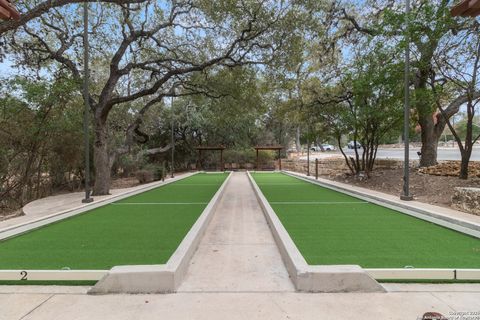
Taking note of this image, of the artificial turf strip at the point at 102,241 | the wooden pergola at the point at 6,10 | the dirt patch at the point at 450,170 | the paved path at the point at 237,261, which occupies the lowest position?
the paved path at the point at 237,261

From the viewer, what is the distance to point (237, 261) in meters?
5.70

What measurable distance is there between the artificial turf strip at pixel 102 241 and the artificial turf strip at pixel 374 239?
225cm

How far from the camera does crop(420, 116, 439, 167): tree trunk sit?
16812 millimetres

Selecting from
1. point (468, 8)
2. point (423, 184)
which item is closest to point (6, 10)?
point (468, 8)

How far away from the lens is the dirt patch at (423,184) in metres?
11.4

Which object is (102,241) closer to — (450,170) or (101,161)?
(101,161)

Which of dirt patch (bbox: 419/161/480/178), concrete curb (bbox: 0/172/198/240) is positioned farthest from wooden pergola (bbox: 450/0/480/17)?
dirt patch (bbox: 419/161/480/178)

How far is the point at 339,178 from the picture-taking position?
19.8 meters

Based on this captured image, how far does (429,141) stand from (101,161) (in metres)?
14.1

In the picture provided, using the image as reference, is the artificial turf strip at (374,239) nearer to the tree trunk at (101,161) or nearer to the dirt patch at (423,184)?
the dirt patch at (423,184)

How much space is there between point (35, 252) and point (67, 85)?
841 cm

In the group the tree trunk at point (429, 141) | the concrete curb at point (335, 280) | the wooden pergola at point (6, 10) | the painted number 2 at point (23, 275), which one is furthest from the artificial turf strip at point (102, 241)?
the tree trunk at point (429, 141)

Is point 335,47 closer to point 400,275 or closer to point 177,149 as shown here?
point 400,275

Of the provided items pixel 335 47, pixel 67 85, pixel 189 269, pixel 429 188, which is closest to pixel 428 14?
pixel 429 188
